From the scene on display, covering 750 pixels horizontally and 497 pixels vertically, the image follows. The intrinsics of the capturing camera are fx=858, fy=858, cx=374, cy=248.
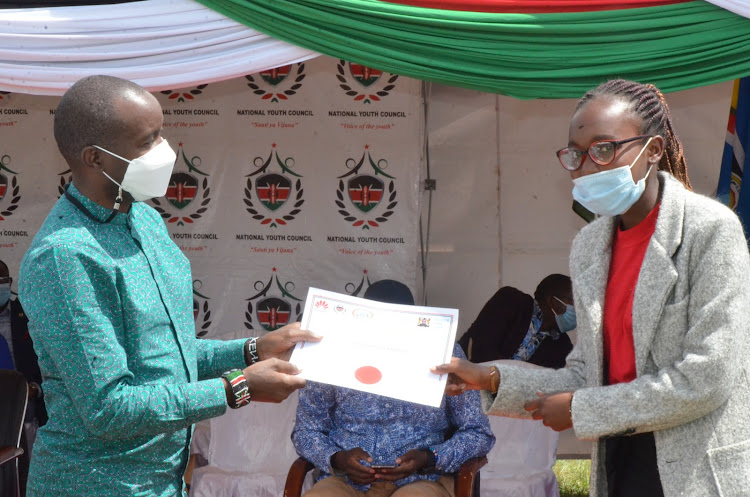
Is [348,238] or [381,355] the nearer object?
[381,355]

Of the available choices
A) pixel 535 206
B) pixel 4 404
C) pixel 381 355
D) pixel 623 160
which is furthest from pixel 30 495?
pixel 535 206

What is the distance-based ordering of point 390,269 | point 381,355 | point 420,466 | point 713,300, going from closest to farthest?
point 713,300 → point 381,355 → point 420,466 → point 390,269

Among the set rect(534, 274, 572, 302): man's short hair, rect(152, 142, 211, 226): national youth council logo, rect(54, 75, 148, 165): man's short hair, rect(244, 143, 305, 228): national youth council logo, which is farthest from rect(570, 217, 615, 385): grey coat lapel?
rect(152, 142, 211, 226): national youth council logo

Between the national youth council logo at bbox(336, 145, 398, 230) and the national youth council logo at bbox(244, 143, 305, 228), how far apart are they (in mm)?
297

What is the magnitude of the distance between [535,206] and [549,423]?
359cm

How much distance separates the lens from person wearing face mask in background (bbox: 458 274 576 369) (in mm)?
5465

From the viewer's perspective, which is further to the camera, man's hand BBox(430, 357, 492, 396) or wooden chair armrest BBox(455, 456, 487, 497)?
wooden chair armrest BBox(455, 456, 487, 497)

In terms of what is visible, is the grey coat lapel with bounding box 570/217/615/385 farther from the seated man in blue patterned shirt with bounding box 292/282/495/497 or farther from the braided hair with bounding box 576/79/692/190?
the seated man in blue patterned shirt with bounding box 292/282/495/497


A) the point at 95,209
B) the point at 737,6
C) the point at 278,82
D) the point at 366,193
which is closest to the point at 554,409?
the point at 95,209

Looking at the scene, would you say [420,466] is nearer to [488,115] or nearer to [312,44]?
[312,44]

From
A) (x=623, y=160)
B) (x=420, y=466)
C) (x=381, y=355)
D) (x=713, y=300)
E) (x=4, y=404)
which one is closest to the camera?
(x=713, y=300)

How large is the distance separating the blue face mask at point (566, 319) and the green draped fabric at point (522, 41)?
180 centimetres

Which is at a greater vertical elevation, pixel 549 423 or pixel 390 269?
pixel 549 423

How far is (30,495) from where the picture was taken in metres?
2.36
